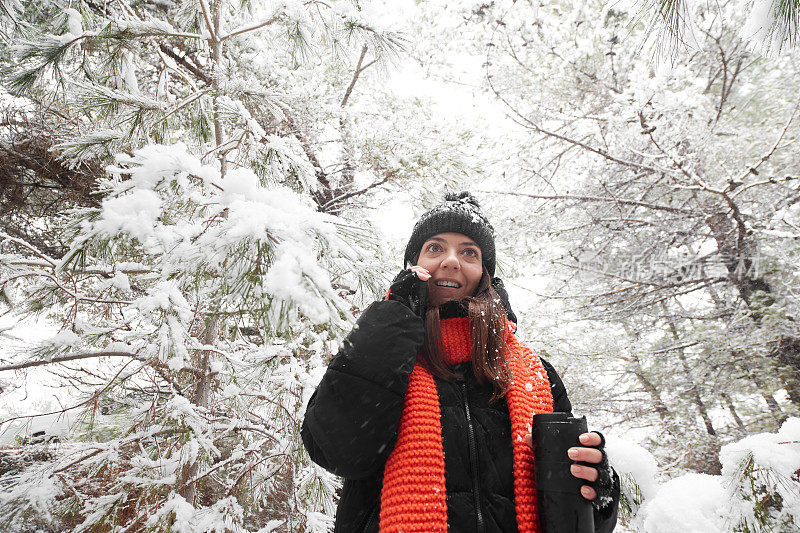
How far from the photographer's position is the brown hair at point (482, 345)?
130cm

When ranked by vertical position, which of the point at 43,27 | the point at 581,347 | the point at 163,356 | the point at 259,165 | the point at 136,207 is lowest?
the point at 163,356

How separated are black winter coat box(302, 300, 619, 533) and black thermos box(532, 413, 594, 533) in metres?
0.15

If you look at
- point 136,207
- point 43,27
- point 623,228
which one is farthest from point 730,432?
point 43,27

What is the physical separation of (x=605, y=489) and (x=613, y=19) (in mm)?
4615

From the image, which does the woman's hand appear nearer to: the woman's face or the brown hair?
the brown hair

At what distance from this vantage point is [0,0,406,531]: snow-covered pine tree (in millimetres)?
829

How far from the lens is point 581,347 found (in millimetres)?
6777

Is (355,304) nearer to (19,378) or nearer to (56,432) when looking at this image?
(19,378)

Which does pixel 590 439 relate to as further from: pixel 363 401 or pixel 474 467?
pixel 363 401

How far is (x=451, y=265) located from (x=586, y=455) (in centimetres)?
85

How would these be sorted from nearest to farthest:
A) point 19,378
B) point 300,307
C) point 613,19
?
point 300,307, point 19,378, point 613,19

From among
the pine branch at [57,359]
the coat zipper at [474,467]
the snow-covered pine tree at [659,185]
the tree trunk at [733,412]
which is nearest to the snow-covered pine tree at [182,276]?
the pine branch at [57,359]

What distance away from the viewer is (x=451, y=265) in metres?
1.54

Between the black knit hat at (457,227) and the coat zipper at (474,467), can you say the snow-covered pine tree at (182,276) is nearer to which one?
the black knit hat at (457,227)
